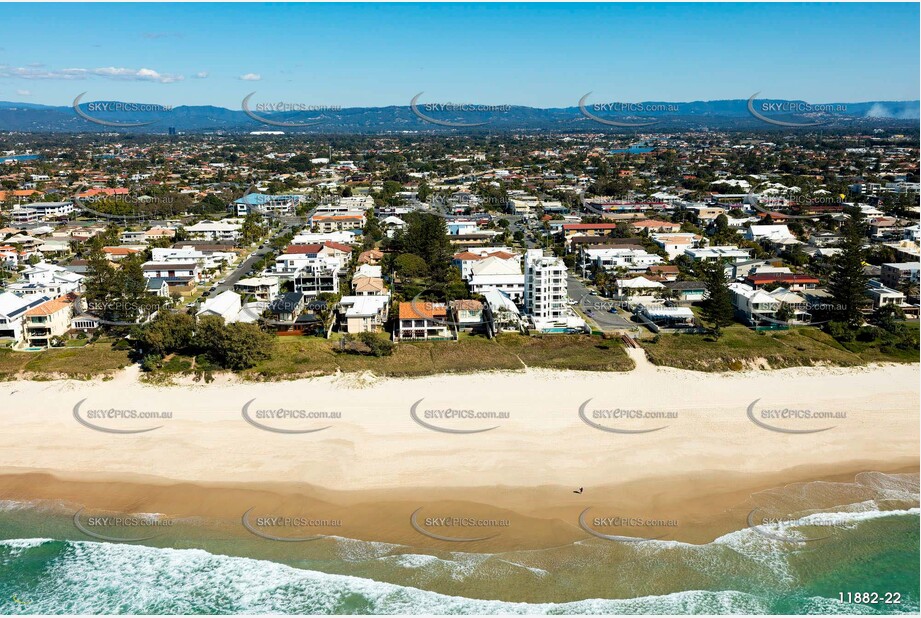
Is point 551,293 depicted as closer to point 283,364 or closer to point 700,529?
point 283,364

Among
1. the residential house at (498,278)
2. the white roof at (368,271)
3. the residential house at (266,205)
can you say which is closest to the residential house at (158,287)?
the white roof at (368,271)

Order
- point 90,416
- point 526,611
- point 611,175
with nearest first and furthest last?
point 526,611, point 90,416, point 611,175

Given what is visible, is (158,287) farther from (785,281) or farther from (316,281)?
(785,281)

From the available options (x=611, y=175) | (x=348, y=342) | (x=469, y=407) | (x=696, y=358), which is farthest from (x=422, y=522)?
(x=611, y=175)

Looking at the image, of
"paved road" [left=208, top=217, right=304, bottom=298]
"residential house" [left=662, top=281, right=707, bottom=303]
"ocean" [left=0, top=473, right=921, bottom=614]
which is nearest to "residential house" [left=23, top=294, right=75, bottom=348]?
"paved road" [left=208, top=217, right=304, bottom=298]

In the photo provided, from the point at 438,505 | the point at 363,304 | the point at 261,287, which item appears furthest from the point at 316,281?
the point at 438,505

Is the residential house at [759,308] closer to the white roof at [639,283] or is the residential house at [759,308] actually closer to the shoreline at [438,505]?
the white roof at [639,283]
